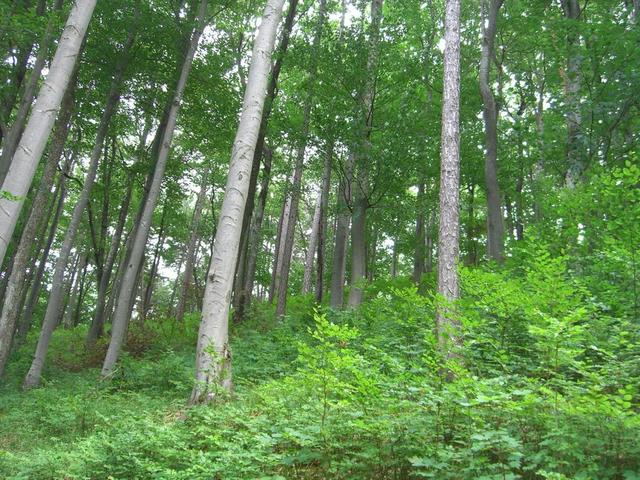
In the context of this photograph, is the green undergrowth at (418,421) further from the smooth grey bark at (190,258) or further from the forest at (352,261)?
the smooth grey bark at (190,258)

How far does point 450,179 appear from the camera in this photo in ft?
20.5

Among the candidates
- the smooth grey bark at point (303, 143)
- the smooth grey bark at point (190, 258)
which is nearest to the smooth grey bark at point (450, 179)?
the smooth grey bark at point (303, 143)

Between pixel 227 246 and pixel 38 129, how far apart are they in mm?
2931

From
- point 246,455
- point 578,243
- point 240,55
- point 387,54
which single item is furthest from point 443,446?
point 240,55

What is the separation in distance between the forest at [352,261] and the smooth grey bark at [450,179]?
33mm

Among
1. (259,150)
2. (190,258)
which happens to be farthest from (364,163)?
(190,258)

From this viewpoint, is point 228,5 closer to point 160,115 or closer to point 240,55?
point 240,55

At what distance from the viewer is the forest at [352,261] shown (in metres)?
3.29

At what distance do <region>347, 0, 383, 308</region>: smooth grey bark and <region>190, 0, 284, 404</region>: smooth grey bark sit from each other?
18.7 ft

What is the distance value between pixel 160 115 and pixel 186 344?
25.7 ft

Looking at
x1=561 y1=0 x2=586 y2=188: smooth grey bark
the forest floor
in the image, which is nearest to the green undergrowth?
the forest floor

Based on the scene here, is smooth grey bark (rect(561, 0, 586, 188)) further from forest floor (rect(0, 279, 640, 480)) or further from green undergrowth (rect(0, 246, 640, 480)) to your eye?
forest floor (rect(0, 279, 640, 480))

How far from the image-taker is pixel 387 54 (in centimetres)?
1309

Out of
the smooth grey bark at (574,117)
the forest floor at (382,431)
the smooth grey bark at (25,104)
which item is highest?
the smooth grey bark at (574,117)
